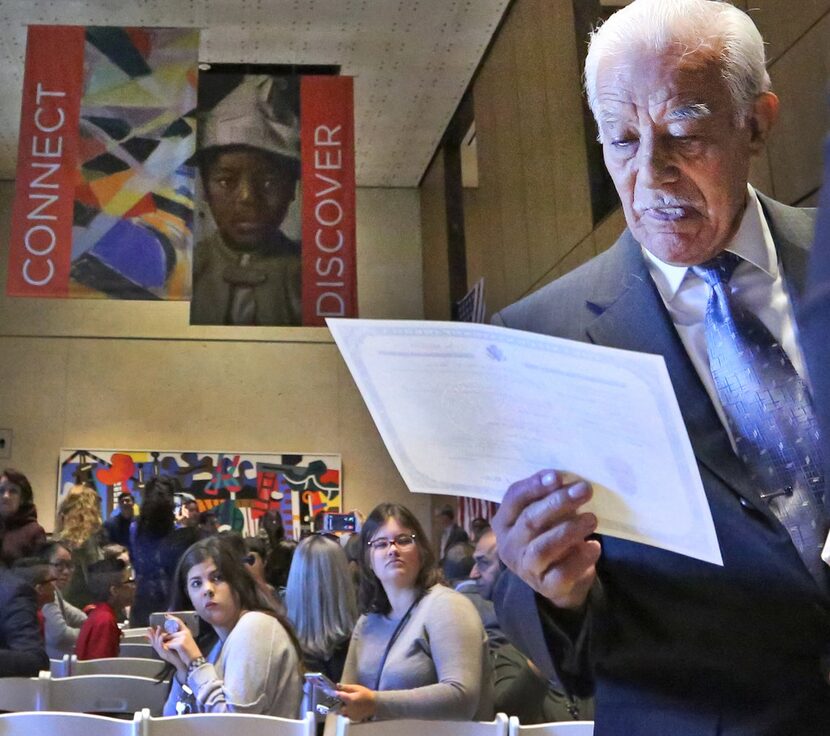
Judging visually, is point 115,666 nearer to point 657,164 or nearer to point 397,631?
point 397,631

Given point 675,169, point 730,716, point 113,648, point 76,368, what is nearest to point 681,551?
point 730,716

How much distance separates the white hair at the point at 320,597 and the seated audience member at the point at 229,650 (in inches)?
23.3

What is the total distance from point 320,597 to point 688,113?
3.48 m

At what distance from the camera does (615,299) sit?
4.19ft

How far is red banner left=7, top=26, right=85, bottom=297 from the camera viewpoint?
6699 mm

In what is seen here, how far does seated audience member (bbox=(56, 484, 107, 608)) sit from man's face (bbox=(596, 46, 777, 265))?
6.02m

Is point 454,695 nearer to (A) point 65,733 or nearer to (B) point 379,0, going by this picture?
(A) point 65,733

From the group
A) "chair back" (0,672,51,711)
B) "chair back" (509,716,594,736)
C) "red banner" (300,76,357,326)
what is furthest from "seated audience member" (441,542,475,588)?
"chair back" (509,716,594,736)

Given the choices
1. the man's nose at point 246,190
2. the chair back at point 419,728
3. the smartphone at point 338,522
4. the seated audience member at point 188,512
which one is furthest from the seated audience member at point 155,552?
the seated audience member at point 188,512

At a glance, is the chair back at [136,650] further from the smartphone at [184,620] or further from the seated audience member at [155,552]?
the seated audience member at [155,552]

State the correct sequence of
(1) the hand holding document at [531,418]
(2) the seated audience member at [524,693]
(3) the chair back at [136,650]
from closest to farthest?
(1) the hand holding document at [531,418] < (2) the seated audience member at [524,693] < (3) the chair back at [136,650]

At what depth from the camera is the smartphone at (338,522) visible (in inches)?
231

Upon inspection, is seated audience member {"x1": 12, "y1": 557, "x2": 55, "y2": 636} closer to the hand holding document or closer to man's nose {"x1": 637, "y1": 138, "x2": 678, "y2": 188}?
the hand holding document

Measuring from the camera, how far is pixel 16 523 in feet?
18.5
